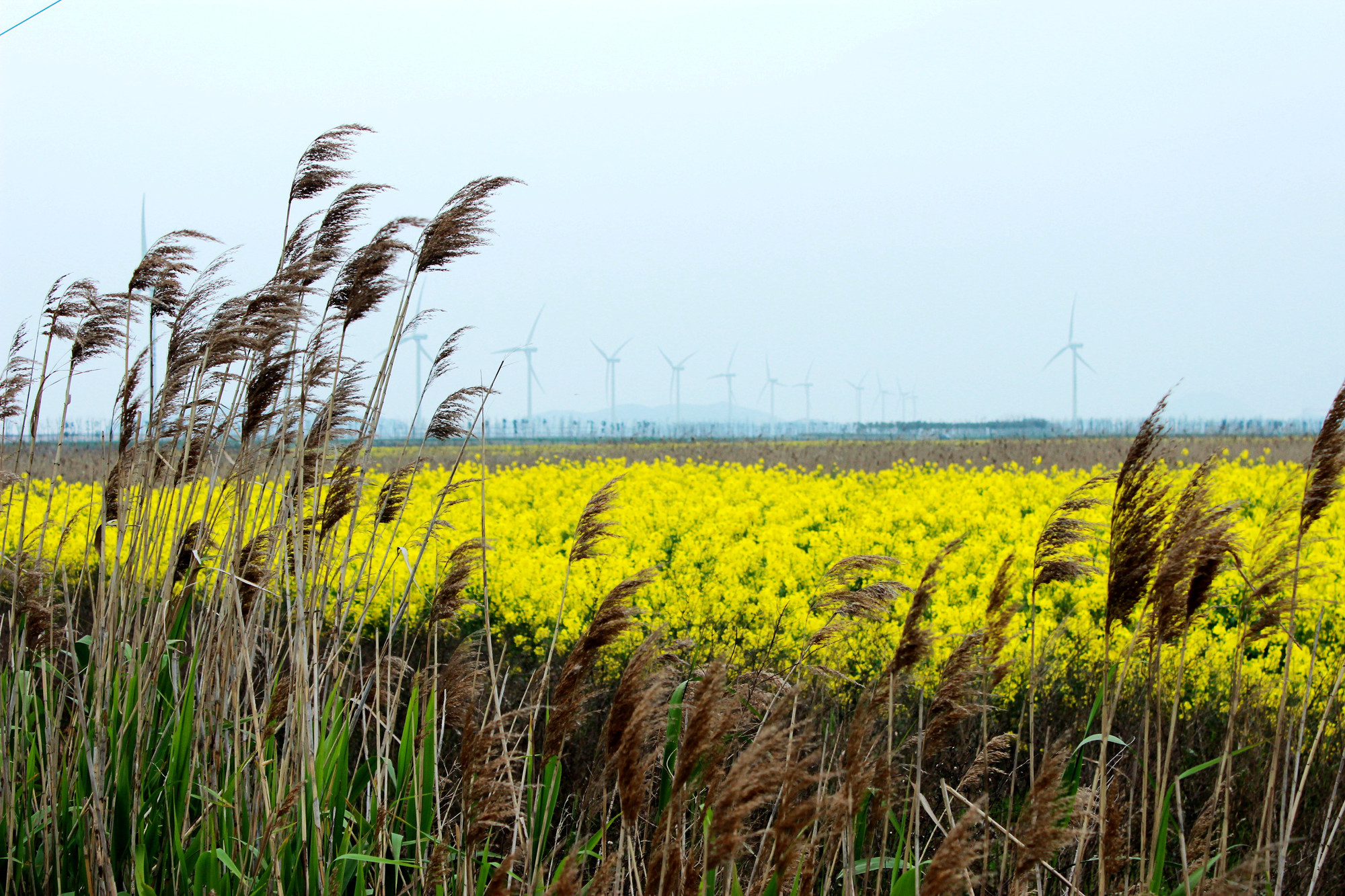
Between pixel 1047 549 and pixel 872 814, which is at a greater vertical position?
pixel 1047 549

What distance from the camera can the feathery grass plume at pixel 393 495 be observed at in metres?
2.96

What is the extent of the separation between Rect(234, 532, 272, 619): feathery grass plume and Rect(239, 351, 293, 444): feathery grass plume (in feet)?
1.01

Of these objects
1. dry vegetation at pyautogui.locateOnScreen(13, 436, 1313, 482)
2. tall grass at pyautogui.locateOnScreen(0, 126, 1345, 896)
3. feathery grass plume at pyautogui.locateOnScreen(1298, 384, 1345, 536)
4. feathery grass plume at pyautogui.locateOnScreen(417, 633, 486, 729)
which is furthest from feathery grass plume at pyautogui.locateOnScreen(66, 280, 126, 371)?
dry vegetation at pyautogui.locateOnScreen(13, 436, 1313, 482)

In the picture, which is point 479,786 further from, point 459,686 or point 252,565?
point 252,565

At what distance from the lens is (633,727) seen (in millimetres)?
1507

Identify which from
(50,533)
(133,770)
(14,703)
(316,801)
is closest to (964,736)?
(316,801)

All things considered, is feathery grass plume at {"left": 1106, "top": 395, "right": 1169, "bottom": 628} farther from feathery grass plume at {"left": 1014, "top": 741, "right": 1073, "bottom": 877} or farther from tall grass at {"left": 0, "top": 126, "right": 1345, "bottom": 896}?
feathery grass plume at {"left": 1014, "top": 741, "right": 1073, "bottom": 877}

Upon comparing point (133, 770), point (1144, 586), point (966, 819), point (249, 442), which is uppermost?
point (249, 442)

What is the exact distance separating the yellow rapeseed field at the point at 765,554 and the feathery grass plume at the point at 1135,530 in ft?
0.88

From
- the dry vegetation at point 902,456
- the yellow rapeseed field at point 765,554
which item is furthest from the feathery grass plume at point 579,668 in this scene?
the dry vegetation at point 902,456

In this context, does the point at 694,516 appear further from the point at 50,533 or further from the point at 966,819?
the point at 966,819

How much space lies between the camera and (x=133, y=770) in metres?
2.60

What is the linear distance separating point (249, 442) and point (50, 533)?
5426 millimetres

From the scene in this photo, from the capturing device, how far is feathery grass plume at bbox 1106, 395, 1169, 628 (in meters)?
2.05
